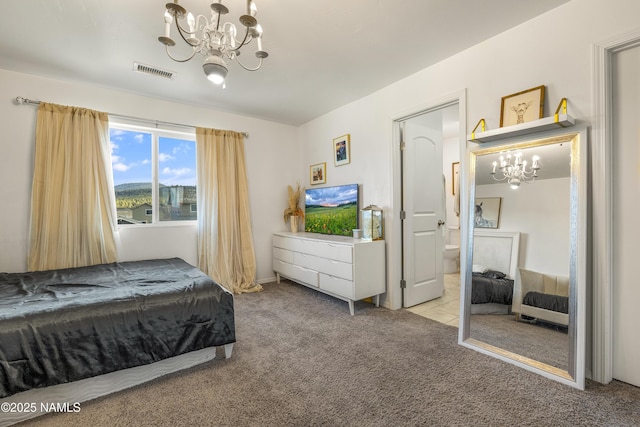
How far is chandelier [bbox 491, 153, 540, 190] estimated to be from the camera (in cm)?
206

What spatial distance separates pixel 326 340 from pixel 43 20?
3214 millimetres

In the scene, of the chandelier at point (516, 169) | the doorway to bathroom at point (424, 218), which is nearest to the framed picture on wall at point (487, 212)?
the chandelier at point (516, 169)

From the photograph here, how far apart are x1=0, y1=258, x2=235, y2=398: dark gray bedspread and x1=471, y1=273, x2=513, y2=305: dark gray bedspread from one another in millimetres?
1937

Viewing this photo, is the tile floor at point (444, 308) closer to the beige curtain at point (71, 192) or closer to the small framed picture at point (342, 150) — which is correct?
the small framed picture at point (342, 150)

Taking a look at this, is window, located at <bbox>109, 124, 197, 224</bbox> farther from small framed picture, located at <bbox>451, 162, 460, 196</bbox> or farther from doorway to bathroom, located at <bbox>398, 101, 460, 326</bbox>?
small framed picture, located at <bbox>451, 162, 460, 196</bbox>

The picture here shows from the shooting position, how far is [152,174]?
11.9 feet

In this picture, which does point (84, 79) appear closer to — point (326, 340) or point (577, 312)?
point (326, 340)

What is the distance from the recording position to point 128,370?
1814mm

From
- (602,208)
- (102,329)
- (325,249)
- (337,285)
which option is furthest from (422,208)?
(102,329)

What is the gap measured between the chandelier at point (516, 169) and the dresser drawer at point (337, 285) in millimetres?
1680

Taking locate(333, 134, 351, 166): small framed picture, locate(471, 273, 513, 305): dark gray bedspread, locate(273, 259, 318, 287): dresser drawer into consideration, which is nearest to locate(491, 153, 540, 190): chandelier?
locate(471, 273, 513, 305): dark gray bedspread

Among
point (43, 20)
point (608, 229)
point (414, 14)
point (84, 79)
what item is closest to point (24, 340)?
point (43, 20)

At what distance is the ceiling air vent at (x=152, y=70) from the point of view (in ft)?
8.91

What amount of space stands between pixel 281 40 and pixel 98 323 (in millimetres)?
2353
